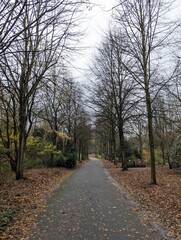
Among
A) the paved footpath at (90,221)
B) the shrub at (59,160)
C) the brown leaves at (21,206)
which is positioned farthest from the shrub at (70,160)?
the paved footpath at (90,221)

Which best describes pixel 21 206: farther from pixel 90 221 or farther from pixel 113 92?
pixel 113 92

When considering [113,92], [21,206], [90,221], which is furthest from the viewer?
[113,92]

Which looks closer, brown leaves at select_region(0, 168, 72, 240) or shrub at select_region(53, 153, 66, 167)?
brown leaves at select_region(0, 168, 72, 240)

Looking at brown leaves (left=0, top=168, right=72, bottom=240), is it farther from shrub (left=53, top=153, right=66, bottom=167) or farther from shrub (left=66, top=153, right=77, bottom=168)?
shrub (left=66, top=153, right=77, bottom=168)

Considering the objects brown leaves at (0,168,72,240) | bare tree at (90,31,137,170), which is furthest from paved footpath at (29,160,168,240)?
bare tree at (90,31,137,170)

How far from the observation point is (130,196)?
11523 millimetres

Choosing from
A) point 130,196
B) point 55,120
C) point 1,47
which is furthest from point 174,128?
point 1,47

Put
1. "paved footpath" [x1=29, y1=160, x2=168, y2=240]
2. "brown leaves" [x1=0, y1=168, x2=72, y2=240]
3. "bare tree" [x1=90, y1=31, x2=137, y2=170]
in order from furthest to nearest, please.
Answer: "bare tree" [x1=90, y1=31, x2=137, y2=170] < "brown leaves" [x1=0, y1=168, x2=72, y2=240] < "paved footpath" [x1=29, y1=160, x2=168, y2=240]

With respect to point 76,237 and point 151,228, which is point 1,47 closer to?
point 76,237

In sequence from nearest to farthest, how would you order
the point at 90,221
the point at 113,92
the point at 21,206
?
1. the point at 90,221
2. the point at 21,206
3. the point at 113,92

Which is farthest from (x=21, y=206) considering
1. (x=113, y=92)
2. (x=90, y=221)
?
(x=113, y=92)

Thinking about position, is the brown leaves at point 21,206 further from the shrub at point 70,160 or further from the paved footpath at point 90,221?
the shrub at point 70,160

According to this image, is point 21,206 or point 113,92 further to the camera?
point 113,92

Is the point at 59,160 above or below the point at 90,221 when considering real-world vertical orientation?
above
